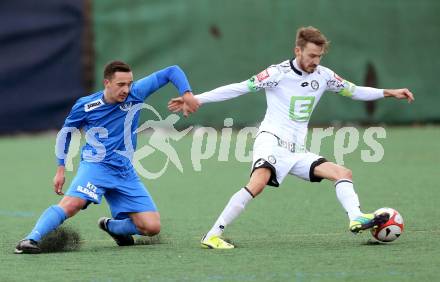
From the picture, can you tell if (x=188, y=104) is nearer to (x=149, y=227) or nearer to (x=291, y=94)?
(x=291, y=94)

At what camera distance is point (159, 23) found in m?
17.7

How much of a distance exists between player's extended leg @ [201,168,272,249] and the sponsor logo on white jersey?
1211 mm

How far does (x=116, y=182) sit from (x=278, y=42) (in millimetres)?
10601

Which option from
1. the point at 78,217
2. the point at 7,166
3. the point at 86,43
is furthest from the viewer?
the point at 86,43

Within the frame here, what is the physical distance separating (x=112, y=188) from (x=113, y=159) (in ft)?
0.71

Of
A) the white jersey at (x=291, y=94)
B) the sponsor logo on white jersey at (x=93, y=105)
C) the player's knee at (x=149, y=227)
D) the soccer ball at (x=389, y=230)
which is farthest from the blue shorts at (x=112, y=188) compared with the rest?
the soccer ball at (x=389, y=230)

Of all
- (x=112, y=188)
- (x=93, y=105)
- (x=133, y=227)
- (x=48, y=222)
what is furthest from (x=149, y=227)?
(x=93, y=105)

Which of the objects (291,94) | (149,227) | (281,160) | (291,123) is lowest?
(149,227)

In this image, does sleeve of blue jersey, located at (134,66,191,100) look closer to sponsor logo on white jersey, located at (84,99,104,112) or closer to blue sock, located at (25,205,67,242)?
sponsor logo on white jersey, located at (84,99,104,112)

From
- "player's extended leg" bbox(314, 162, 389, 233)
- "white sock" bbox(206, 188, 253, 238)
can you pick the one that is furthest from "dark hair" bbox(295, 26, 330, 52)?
"white sock" bbox(206, 188, 253, 238)

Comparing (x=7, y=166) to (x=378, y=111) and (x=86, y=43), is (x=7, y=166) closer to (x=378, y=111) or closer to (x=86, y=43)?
(x=86, y=43)

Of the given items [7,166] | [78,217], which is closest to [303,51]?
[78,217]

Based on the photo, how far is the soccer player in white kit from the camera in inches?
292

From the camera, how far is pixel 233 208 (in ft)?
24.2
